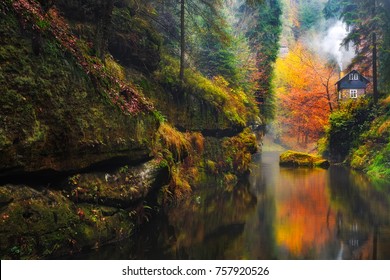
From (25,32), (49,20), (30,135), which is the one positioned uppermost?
(49,20)

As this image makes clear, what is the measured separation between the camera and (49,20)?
31.0ft

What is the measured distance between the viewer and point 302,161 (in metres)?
32.2

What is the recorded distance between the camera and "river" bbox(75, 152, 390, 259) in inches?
340

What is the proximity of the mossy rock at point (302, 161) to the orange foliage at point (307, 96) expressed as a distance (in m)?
9.11

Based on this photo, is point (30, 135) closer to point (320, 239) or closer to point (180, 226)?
point (180, 226)

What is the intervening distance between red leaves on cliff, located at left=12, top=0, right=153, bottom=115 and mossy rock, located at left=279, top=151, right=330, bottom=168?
22.0m

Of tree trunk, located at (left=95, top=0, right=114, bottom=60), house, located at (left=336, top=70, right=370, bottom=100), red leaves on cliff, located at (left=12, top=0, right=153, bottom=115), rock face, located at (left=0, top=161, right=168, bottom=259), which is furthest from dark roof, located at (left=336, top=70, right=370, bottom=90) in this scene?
rock face, located at (left=0, top=161, right=168, bottom=259)

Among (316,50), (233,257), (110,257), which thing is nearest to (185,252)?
(233,257)

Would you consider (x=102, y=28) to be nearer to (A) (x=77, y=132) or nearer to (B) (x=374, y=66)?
(A) (x=77, y=132)

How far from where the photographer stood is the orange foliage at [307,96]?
44219mm

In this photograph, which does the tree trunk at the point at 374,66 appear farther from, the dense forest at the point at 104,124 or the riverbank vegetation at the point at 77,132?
the riverbank vegetation at the point at 77,132

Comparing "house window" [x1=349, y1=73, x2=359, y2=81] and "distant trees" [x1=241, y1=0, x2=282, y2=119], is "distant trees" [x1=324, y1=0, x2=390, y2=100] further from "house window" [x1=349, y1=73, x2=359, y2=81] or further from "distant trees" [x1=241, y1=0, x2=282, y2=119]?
"house window" [x1=349, y1=73, x2=359, y2=81]

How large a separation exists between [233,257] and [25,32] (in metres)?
6.32

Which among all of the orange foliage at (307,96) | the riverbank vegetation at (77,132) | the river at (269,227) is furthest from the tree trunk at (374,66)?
the riverbank vegetation at (77,132)
